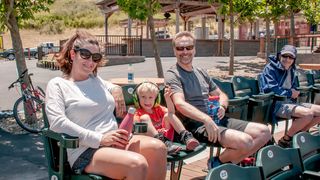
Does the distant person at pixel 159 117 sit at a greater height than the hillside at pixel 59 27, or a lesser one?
lesser

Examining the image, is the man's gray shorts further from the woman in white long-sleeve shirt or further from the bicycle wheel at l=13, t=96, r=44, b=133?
the bicycle wheel at l=13, t=96, r=44, b=133

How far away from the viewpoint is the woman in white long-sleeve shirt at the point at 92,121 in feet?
8.84

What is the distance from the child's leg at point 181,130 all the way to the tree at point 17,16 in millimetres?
4063

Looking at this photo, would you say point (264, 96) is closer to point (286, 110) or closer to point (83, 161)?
point (286, 110)

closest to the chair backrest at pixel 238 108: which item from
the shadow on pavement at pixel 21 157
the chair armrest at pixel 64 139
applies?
the chair armrest at pixel 64 139

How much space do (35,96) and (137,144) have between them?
15.0ft

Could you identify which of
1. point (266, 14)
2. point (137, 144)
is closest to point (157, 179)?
point (137, 144)

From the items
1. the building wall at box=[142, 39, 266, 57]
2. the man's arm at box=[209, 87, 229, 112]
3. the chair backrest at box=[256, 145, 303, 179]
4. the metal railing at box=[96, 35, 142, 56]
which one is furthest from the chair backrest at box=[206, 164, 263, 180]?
the building wall at box=[142, 39, 266, 57]

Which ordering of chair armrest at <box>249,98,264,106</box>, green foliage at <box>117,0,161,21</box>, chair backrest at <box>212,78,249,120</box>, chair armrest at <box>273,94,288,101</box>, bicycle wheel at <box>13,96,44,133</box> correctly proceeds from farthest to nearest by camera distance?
green foliage at <box>117,0,161,21</box>
bicycle wheel at <box>13,96,44,133</box>
chair armrest at <box>273,94,288,101</box>
chair armrest at <box>249,98,264,106</box>
chair backrest at <box>212,78,249,120</box>

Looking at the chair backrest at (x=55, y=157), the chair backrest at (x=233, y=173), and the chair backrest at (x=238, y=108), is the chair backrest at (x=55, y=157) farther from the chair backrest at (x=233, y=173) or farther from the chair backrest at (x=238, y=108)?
the chair backrest at (x=238, y=108)

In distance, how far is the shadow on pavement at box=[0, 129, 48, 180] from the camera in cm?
452

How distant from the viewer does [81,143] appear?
9.16 ft

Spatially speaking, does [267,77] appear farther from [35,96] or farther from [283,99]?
[35,96]

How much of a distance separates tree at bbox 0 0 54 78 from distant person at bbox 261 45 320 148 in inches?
153
